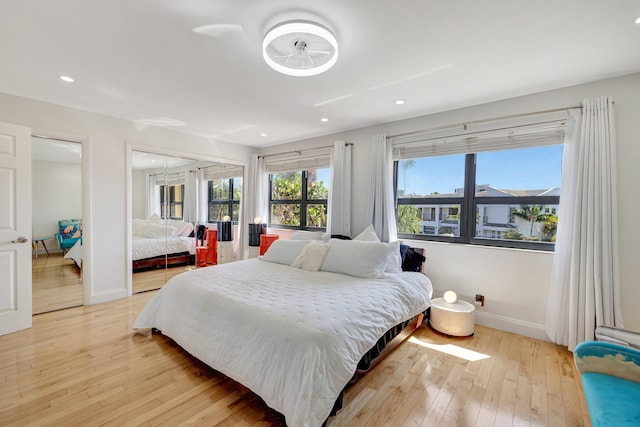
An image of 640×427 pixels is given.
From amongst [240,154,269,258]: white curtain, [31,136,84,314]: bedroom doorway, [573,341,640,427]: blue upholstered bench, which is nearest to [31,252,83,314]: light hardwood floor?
[31,136,84,314]: bedroom doorway

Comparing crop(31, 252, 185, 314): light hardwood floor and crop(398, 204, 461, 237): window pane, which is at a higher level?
crop(398, 204, 461, 237): window pane

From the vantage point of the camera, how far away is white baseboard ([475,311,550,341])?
266 cm

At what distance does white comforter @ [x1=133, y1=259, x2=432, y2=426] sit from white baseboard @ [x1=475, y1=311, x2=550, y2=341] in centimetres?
78

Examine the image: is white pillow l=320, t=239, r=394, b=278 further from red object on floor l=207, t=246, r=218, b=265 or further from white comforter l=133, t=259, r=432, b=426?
red object on floor l=207, t=246, r=218, b=265

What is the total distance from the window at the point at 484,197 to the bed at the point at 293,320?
0.78m

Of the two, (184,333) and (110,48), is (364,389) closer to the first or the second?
(184,333)

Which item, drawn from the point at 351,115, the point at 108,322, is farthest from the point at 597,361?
the point at 108,322

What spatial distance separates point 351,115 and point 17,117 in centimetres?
365

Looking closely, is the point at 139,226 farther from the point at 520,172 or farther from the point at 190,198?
the point at 520,172

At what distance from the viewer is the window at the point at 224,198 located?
15.7ft

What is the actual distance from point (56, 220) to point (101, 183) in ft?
2.66

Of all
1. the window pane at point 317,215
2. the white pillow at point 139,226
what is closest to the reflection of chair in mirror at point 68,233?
the white pillow at point 139,226

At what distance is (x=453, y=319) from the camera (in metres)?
2.68

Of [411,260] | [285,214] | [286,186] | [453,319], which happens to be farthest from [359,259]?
[286,186]
